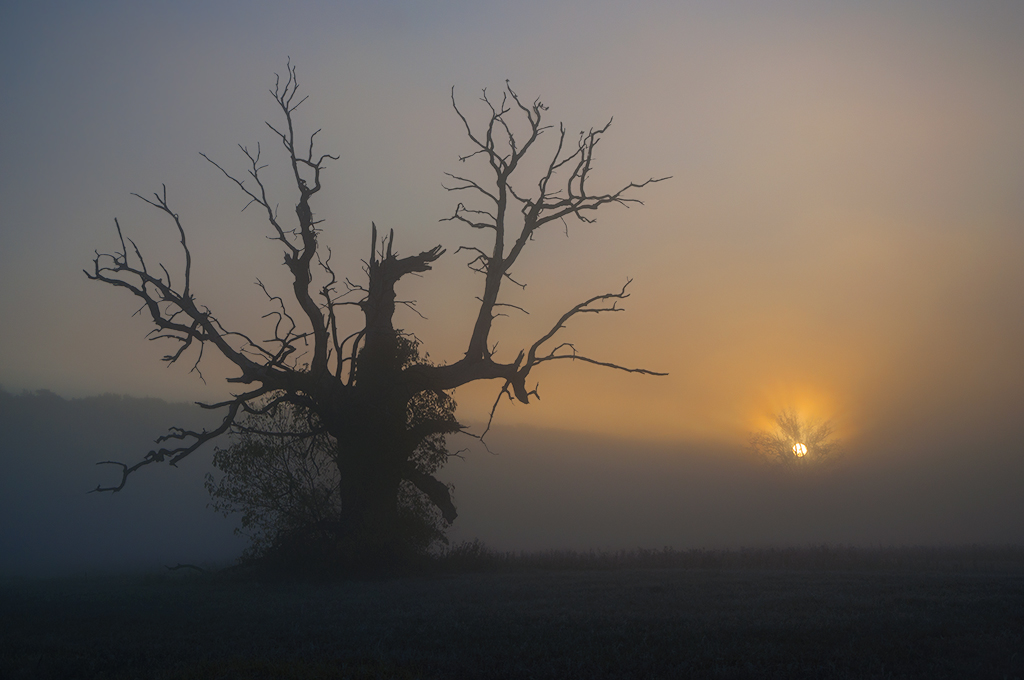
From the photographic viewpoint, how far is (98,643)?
9.53m

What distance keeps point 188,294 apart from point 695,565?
1624cm

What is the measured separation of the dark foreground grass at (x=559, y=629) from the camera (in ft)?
24.3

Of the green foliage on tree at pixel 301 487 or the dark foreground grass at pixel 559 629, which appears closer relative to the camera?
the dark foreground grass at pixel 559 629

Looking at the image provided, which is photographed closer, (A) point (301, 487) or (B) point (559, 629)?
(B) point (559, 629)

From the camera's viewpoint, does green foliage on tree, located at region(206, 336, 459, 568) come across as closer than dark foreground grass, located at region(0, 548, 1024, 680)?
No

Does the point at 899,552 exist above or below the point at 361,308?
below

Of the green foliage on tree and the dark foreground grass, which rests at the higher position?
the green foliage on tree

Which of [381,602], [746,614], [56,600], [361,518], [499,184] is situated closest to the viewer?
[746,614]

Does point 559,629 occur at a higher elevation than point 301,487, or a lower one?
lower

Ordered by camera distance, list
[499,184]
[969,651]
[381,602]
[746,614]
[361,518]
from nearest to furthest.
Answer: [969,651]
[746,614]
[381,602]
[361,518]
[499,184]

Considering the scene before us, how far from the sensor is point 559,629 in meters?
9.02

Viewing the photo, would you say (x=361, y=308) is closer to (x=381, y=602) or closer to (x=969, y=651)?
(x=381, y=602)

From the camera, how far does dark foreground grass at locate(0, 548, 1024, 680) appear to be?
7.40 meters

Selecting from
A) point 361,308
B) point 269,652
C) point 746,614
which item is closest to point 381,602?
point 269,652
